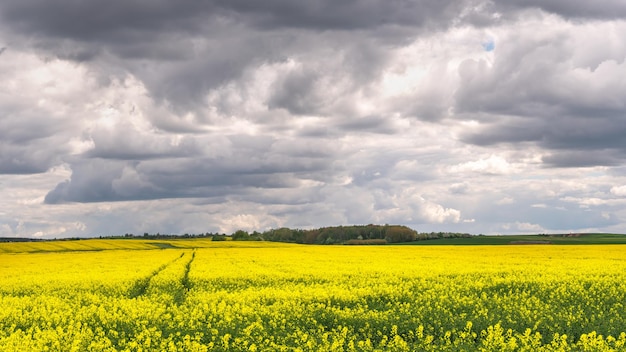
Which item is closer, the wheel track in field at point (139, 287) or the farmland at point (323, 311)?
the farmland at point (323, 311)

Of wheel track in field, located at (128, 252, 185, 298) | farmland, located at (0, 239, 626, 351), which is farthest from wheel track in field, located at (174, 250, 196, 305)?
wheel track in field, located at (128, 252, 185, 298)

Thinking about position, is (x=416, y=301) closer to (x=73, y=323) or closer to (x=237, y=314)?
(x=237, y=314)

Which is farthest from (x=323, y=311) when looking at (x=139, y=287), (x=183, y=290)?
(x=139, y=287)

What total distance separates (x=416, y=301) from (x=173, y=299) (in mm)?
9241

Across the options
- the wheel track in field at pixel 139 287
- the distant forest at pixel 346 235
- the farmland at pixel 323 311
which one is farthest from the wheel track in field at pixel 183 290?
the distant forest at pixel 346 235

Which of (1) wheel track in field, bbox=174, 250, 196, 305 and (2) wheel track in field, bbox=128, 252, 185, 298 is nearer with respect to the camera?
(1) wheel track in field, bbox=174, 250, 196, 305

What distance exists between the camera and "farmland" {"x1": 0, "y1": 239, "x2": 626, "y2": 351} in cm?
1430

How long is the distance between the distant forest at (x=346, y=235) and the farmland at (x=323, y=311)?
87.5 m

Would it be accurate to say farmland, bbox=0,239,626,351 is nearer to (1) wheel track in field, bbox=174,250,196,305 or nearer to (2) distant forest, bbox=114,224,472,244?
(1) wheel track in field, bbox=174,250,196,305

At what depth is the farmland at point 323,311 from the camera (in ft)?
46.9

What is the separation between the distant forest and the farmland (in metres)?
87.5

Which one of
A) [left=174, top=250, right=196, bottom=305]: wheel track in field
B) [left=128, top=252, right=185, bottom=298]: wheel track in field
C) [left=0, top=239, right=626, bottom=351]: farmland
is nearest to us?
[left=0, top=239, right=626, bottom=351]: farmland

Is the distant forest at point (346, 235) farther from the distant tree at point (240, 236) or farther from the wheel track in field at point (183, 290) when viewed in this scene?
the wheel track in field at point (183, 290)

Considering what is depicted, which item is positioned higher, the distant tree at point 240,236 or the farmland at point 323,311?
the distant tree at point 240,236
